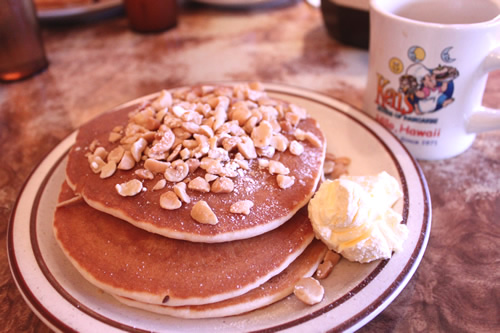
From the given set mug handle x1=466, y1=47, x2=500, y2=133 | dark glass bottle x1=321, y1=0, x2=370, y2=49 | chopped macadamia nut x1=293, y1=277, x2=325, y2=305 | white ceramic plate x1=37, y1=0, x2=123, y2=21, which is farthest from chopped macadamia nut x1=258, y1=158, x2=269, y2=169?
white ceramic plate x1=37, y1=0, x2=123, y2=21

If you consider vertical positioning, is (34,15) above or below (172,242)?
above

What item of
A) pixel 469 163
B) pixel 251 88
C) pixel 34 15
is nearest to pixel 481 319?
pixel 469 163

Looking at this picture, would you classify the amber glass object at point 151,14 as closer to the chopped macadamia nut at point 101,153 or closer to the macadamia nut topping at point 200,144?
the macadamia nut topping at point 200,144

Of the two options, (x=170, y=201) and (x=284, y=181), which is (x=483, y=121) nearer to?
(x=284, y=181)

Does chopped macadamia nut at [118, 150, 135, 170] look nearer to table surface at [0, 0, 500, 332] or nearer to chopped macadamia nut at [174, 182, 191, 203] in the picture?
chopped macadamia nut at [174, 182, 191, 203]

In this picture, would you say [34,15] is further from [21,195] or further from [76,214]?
[76,214]

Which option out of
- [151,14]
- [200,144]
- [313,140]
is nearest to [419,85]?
[313,140]
